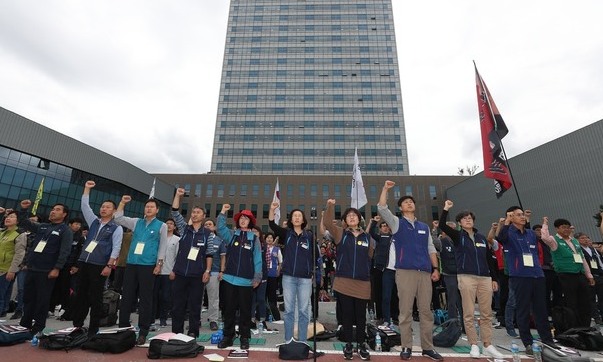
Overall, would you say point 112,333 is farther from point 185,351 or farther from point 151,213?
point 151,213

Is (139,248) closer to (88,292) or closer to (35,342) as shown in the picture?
(88,292)

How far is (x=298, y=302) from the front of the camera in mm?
4941

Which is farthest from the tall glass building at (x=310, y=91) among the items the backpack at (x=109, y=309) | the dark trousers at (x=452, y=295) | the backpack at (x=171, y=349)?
the backpack at (x=171, y=349)

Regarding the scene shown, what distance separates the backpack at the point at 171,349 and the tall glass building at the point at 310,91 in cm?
5982

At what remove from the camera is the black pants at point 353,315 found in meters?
4.56

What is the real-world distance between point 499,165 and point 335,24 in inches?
3252

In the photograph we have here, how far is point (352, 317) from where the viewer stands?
4.66 meters

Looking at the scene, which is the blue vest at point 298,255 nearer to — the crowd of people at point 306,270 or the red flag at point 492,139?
the crowd of people at point 306,270

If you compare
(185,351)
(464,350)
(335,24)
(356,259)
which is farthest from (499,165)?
(335,24)

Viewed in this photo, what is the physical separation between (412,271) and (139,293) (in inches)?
180

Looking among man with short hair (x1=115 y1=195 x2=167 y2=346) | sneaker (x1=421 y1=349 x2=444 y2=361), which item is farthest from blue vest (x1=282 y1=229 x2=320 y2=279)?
man with short hair (x1=115 y1=195 x2=167 y2=346)

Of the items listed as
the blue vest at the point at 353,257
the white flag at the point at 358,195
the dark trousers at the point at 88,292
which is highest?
the white flag at the point at 358,195

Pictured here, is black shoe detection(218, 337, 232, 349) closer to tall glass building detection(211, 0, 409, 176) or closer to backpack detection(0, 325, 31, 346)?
backpack detection(0, 325, 31, 346)

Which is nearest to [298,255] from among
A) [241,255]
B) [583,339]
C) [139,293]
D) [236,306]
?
[241,255]
